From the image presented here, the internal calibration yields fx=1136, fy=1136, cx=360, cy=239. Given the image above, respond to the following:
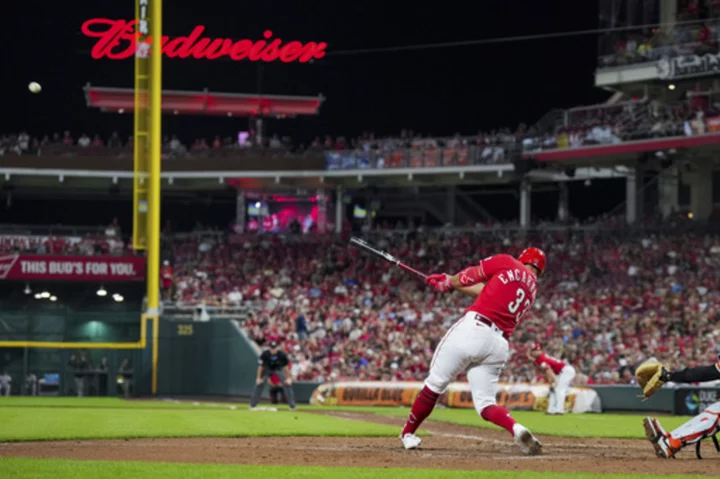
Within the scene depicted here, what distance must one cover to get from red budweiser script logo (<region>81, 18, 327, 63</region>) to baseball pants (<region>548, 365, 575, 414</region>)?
2572 centimetres

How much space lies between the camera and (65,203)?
5044cm

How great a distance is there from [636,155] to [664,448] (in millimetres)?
27526

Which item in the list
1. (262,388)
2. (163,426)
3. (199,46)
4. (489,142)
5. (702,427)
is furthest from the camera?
(199,46)

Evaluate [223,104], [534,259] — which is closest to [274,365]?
[534,259]

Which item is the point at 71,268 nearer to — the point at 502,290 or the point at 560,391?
the point at 560,391

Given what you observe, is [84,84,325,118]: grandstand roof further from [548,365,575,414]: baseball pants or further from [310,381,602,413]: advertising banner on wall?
[548,365,575,414]: baseball pants

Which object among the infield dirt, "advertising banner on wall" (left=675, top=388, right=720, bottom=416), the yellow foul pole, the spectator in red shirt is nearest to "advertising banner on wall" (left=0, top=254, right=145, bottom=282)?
the spectator in red shirt

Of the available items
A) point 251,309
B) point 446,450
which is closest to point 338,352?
point 251,309

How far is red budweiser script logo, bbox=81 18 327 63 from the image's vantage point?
43.9 metres

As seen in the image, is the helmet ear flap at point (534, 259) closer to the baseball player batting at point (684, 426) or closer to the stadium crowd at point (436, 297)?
the baseball player batting at point (684, 426)

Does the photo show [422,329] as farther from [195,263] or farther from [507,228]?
[195,263]

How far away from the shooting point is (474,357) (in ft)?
35.0

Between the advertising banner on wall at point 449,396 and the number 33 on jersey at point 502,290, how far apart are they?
14.8 metres

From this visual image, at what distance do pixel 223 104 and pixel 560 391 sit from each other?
92.3 feet
